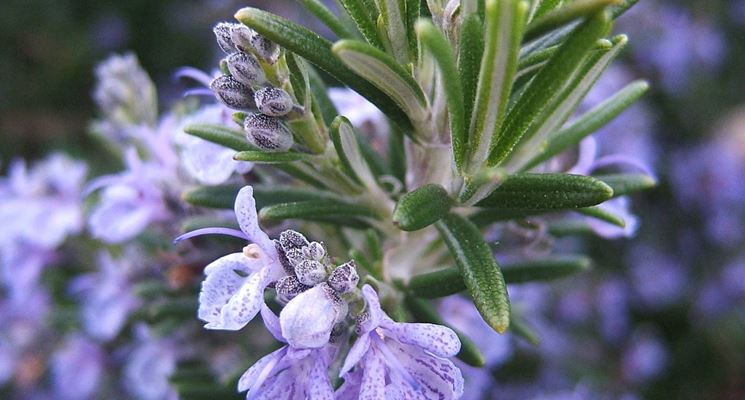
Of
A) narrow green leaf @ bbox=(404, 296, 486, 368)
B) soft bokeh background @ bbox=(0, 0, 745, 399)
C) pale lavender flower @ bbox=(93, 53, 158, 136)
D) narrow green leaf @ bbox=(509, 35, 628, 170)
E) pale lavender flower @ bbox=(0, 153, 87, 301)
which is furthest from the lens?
soft bokeh background @ bbox=(0, 0, 745, 399)

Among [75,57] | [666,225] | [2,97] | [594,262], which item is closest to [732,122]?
[666,225]

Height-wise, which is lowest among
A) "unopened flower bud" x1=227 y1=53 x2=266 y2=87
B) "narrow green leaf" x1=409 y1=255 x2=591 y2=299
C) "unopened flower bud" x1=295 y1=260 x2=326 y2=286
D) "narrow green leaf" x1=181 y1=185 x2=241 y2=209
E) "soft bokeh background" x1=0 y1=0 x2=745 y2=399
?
"soft bokeh background" x1=0 y1=0 x2=745 y2=399

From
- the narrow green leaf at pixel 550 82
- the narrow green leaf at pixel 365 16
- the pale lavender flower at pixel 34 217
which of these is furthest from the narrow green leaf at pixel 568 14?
the pale lavender flower at pixel 34 217

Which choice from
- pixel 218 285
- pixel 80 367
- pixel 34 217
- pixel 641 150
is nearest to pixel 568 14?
pixel 218 285

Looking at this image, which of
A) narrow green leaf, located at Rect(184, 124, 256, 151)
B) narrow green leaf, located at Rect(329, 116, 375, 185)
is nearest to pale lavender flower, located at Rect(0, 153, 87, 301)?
narrow green leaf, located at Rect(184, 124, 256, 151)

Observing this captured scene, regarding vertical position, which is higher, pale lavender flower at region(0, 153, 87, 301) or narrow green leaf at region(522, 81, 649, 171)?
narrow green leaf at region(522, 81, 649, 171)

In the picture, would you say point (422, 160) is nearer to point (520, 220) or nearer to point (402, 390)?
point (520, 220)

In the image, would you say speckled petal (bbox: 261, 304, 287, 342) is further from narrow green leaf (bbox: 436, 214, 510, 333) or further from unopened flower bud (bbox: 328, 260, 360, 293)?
narrow green leaf (bbox: 436, 214, 510, 333)
